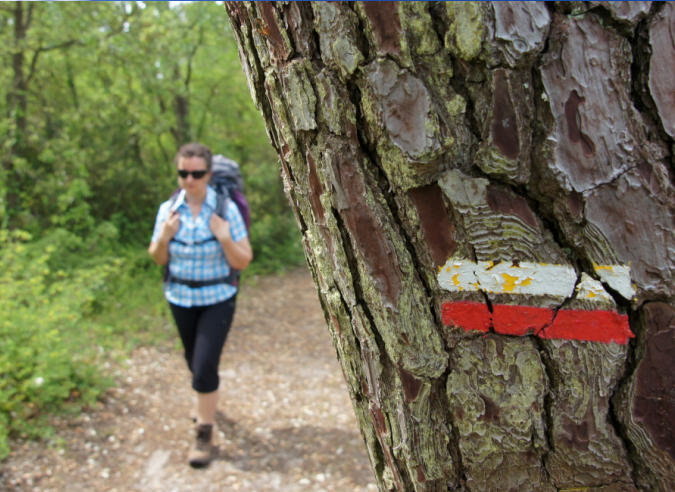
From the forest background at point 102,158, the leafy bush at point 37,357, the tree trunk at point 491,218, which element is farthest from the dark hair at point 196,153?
the tree trunk at point 491,218

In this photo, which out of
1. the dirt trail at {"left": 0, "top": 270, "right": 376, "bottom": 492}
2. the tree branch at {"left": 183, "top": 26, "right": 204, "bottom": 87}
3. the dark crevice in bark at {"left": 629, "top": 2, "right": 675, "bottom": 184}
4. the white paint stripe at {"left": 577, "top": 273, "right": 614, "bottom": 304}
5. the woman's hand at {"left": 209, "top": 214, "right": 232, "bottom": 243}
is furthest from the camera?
the tree branch at {"left": 183, "top": 26, "right": 204, "bottom": 87}

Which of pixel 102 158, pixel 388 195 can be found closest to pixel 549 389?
pixel 388 195

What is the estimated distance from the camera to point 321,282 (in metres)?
0.98

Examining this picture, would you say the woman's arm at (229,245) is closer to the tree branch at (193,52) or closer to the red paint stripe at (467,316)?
the red paint stripe at (467,316)

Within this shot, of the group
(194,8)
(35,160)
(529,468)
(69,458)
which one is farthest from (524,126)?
(194,8)

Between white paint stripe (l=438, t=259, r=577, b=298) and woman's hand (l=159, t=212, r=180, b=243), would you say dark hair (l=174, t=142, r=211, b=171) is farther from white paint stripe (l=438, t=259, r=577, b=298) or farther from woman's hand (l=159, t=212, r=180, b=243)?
white paint stripe (l=438, t=259, r=577, b=298)

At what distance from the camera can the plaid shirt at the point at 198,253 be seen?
3.05 meters

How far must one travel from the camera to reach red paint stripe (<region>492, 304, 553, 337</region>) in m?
0.86

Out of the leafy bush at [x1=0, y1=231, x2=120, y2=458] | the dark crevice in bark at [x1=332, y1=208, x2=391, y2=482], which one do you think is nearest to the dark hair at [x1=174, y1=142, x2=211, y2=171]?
the leafy bush at [x1=0, y1=231, x2=120, y2=458]

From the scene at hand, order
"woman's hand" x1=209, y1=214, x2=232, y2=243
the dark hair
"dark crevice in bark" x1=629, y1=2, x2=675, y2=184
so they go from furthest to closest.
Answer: the dark hair < "woman's hand" x1=209, y1=214, x2=232, y2=243 < "dark crevice in bark" x1=629, y1=2, x2=675, y2=184

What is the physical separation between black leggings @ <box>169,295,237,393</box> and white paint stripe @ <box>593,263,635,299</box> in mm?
2661

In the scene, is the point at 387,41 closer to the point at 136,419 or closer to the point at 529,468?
the point at 529,468

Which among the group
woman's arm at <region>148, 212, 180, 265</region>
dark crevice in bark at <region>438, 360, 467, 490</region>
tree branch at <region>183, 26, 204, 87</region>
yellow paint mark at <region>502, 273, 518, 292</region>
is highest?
tree branch at <region>183, 26, 204, 87</region>

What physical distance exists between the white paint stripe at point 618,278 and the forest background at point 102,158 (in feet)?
13.3
